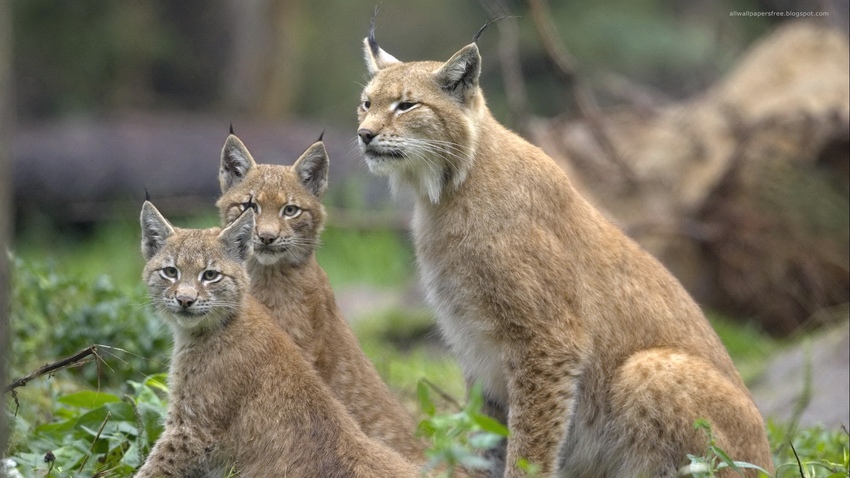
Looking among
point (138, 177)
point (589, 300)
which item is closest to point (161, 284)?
point (589, 300)

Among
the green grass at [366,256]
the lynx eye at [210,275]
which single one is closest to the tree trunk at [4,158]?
the lynx eye at [210,275]

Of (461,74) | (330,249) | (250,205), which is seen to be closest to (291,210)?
(250,205)

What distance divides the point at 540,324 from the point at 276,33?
591 inches

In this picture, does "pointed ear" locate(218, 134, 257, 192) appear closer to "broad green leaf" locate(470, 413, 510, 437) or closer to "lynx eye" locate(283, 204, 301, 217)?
"lynx eye" locate(283, 204, 301, 217)

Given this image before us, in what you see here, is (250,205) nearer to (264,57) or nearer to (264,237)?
(264,237)

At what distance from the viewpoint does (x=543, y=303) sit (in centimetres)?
584

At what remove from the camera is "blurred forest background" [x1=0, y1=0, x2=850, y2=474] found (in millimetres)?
11172

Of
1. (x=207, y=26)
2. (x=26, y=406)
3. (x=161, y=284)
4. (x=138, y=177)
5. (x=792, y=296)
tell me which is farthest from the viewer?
(x=207, y=26)

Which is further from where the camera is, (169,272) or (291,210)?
(291,210)

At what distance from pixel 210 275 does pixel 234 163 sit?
3.70 ft

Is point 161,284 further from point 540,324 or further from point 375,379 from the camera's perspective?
point 540,324

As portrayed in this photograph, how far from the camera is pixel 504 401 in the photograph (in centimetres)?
622

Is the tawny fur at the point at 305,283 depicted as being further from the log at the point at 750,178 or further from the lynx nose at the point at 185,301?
the log at the point at 750,178

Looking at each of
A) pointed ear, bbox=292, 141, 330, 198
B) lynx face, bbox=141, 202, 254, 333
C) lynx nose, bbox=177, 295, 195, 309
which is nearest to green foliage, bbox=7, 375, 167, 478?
lynx face, bbox=141, 202, 254, 333
